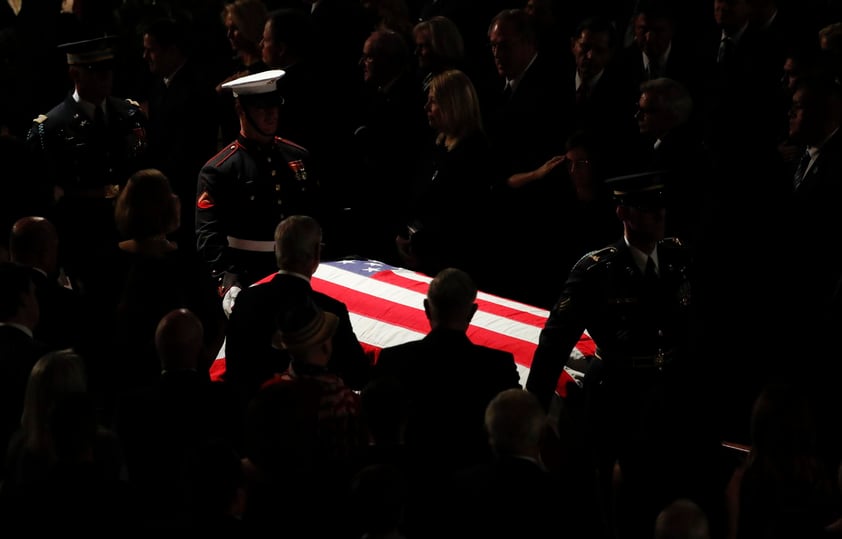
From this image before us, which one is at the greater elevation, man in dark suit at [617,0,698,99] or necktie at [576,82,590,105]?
man in dark suit at [617,0,698,99]

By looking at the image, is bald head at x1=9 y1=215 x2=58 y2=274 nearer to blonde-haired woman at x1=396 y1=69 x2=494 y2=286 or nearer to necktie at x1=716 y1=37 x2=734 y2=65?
blonde-haired woman at x1=396 y1=69 x2=494 y2=286

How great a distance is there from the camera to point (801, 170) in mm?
5254

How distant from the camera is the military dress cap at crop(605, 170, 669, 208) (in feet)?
14.4

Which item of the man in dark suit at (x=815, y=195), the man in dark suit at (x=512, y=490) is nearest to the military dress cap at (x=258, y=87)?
the man in dark suit at (x=815, y=195)

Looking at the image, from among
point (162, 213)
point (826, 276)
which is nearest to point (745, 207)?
point (826, 276)

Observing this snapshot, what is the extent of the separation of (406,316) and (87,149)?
192 cm

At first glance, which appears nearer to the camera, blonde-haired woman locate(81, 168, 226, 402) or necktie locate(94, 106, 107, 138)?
blonde-haired woman locate(81, 168, 226, 402)

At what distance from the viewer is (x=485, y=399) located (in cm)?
397

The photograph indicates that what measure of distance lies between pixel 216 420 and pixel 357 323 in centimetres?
181

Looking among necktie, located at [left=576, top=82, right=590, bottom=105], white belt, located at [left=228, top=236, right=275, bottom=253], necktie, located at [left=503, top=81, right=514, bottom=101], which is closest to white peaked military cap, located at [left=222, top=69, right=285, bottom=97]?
white belt, located at [left=228, top=236, right=275, bottom=253]

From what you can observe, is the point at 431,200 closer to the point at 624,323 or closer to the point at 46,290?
the point at 624,323

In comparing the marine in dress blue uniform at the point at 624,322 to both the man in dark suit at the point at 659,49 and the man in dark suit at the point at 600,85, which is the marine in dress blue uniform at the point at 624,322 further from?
the man in dark suit at the point at 659,49

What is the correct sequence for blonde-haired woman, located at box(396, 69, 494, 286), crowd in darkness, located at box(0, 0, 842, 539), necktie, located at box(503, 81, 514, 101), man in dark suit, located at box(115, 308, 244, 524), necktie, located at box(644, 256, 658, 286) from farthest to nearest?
necktie, located at box(503, 81, 514, 101), blonde-haired woman, located at box(396, 69, 494, 286), necktie, located at box(644, 256, 658, 286), man in dark suit, located at box(115, 308, 244, 524), crowd in darkness, located at box(0, 0, 842, 539)

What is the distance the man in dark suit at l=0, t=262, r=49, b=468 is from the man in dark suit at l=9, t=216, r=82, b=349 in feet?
1.40
